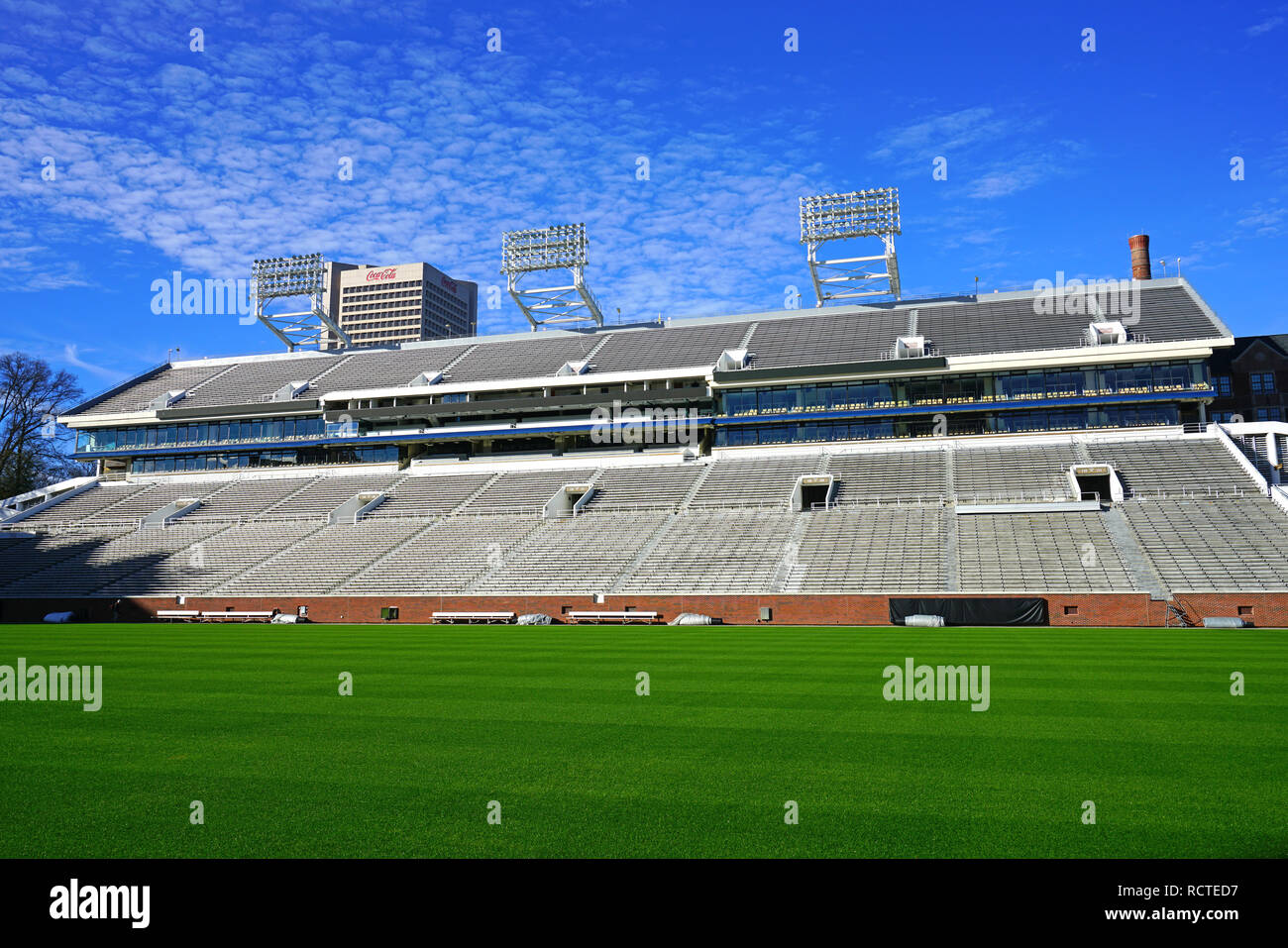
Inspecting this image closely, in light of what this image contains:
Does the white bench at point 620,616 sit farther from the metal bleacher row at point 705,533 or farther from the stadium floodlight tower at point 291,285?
the stadium floodlight tower at point 291,285

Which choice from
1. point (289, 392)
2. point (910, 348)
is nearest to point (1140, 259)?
point (910, 348)

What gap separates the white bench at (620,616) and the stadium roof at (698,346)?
24.1 m

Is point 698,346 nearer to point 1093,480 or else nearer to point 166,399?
point 1093,480

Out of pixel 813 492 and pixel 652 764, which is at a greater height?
pixel 813 492

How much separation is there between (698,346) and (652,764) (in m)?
55.7

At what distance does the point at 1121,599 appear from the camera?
33094 millimetres

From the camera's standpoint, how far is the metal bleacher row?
36.8 meters

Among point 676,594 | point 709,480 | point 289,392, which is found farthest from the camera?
point 289,392

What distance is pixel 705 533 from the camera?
44750 mm

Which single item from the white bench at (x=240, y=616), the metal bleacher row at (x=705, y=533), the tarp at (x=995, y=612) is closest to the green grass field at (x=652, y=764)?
the tarp at (x=995, y=612)

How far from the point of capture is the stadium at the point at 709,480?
3728 centimetres
